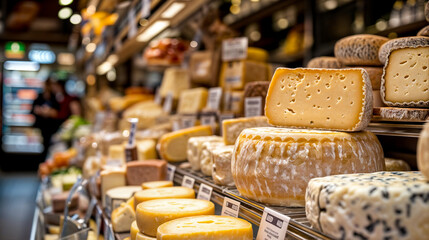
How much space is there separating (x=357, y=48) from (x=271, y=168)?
55 centimetres

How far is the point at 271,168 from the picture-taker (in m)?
1.25

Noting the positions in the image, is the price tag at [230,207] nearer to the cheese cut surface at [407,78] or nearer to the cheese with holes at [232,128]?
the cheese with holes at [232,128]

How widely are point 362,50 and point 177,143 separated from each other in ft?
3.97

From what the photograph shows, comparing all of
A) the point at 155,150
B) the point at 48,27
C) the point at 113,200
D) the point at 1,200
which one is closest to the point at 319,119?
the point at 113,200

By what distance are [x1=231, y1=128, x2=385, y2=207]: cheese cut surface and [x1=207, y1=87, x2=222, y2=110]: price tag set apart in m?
1.21

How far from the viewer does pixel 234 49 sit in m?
2.54

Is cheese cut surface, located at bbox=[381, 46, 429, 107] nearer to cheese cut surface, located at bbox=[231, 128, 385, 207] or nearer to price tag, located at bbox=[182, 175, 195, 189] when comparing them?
cheese cut surface, located at bbox=[231, 128, 385, 207]

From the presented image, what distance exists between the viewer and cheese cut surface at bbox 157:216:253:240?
112cm

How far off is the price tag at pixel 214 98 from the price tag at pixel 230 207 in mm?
1100

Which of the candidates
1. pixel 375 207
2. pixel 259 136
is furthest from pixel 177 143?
pixel 375 207

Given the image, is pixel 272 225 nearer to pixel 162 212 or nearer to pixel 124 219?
pixel 162 212

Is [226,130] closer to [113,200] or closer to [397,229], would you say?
[113,200]

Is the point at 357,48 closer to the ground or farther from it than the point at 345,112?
farther from it

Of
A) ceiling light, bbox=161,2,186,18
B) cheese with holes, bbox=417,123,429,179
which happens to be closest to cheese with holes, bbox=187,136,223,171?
ceiling light, bbox=161,2,186,18
